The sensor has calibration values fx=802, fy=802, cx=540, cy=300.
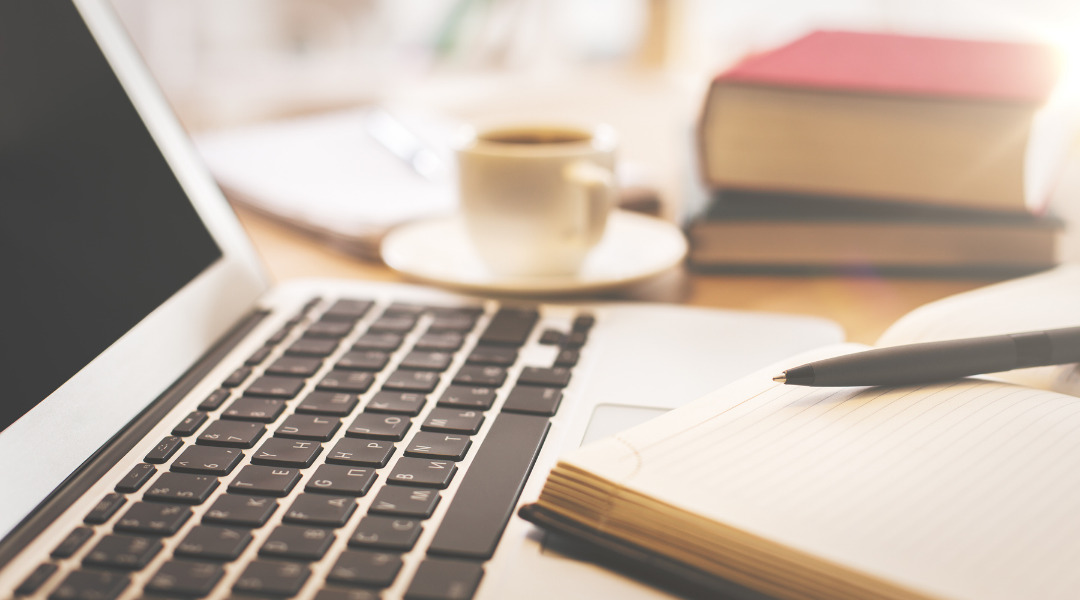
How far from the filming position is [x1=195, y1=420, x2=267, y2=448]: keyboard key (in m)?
0.38

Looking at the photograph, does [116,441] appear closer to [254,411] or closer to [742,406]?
[254,411]

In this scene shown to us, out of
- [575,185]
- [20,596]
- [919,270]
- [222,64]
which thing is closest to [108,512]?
[20,596]

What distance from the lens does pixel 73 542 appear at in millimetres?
310

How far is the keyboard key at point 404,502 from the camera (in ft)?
1.07

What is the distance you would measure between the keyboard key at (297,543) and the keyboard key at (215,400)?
13cm

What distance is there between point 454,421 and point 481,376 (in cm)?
6

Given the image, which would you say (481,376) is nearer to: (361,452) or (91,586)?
(361,452)

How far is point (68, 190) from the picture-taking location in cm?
43

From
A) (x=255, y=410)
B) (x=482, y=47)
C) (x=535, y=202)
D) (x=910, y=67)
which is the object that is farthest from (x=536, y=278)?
(x=482, y=47)

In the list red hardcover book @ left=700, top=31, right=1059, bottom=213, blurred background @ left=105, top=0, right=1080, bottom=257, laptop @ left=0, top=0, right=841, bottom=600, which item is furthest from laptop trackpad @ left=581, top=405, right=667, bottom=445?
blurred background @ left=105, top=0, right=1080, bottom=257

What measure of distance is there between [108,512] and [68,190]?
0.19 m

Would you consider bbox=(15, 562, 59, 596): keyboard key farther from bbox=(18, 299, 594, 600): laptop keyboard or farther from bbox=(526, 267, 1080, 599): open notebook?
bbox=(526, 267, 1080, 599): open notebook

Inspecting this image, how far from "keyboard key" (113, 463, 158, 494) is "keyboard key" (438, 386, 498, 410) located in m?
0.14

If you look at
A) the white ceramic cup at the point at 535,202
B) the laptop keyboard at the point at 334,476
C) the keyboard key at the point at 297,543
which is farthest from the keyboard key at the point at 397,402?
the white ceramic cup at the point at 535,202
